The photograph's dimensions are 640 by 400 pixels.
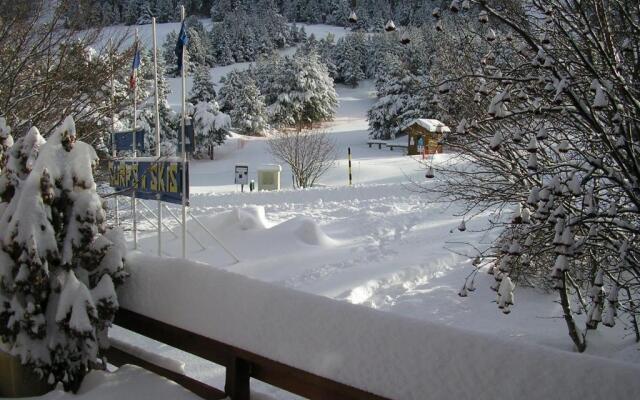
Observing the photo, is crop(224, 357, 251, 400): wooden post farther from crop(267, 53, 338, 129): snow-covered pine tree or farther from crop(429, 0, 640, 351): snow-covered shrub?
crop(267, 53, 338, 129): snow-covered pine tree

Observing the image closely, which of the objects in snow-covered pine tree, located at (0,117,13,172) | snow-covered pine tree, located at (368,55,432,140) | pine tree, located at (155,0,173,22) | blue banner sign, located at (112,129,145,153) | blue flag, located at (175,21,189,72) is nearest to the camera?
snow-covered pine tree, located at (0,117,13,172)

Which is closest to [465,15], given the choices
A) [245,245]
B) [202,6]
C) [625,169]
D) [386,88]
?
[625,169]

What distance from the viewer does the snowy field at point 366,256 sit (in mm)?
8141

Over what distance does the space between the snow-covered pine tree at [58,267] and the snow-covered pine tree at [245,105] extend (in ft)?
158

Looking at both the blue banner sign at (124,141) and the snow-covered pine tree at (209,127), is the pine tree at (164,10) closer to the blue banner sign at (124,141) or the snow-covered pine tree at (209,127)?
the snow-covered pine tree at (209,127)

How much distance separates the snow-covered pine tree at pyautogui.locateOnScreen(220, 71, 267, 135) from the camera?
51469 mm

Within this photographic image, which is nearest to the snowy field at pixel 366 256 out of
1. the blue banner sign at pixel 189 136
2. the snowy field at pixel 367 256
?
the snowy field at pixel 367 256

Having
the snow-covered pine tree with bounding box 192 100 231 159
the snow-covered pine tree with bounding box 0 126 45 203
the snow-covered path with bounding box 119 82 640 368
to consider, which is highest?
the snow-covered pine tree with bounding box 0 126 45 203

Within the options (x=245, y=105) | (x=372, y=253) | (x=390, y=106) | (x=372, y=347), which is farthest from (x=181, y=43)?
(x=245, y=105)

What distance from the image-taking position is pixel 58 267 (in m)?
3.46

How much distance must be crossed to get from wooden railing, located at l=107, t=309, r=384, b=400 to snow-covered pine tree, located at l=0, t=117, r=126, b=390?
0.22 metres

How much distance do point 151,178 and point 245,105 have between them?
136 ft

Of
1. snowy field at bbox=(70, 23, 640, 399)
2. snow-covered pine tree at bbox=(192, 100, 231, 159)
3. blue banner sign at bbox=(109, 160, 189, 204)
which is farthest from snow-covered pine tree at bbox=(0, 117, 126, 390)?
snow-covered pine tree at bbox=(192, 100, 231, 159)

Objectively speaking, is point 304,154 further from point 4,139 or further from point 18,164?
point 18,164
